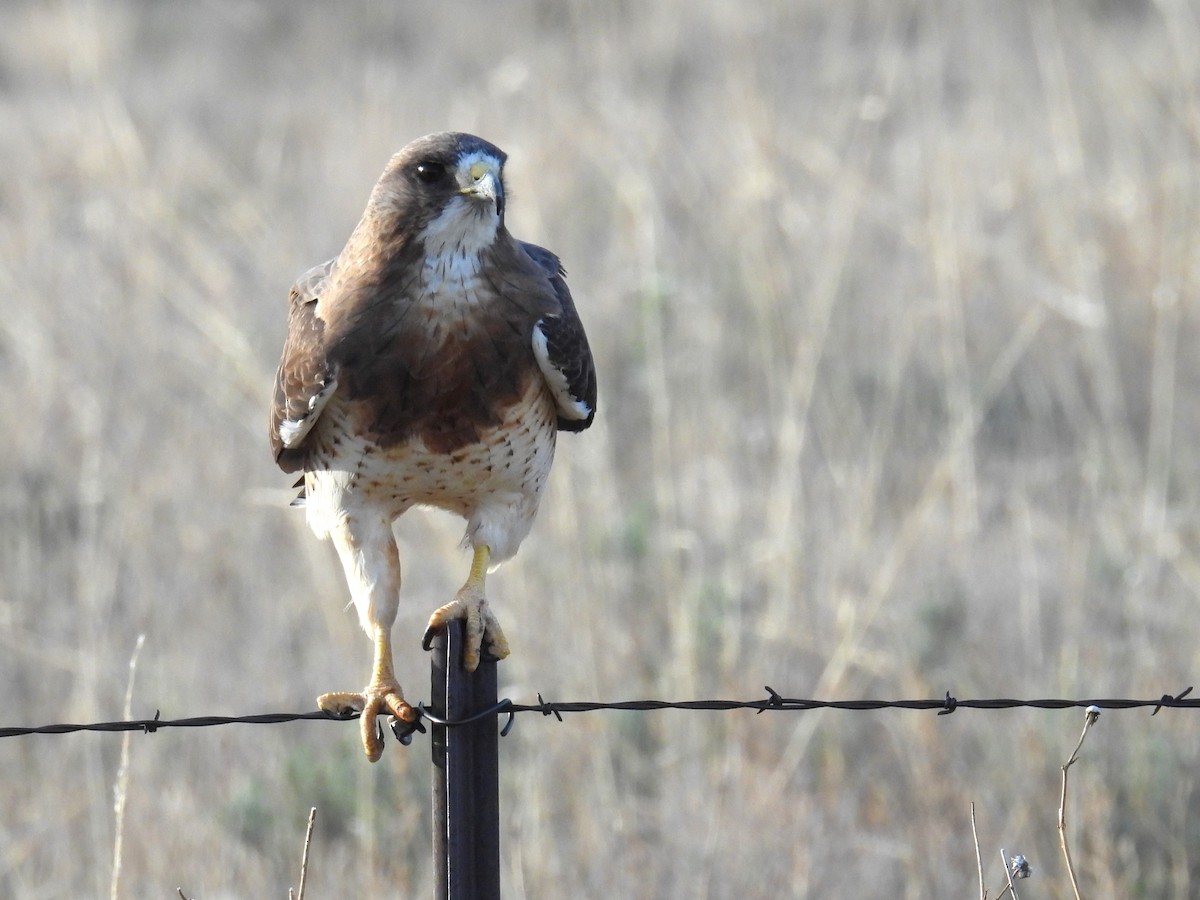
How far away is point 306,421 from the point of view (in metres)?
3.14

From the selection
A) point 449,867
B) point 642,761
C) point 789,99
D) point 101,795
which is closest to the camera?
point 449,867

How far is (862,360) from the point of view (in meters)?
7.27

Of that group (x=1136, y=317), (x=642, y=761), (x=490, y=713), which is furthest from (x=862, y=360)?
A: (x=490, y=713)

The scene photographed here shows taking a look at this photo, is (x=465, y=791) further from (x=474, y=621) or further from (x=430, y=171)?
(x=430, y=171)

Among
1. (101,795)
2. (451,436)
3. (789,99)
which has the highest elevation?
(789,99)

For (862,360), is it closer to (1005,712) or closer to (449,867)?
(1005,712)

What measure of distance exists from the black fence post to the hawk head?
1.06 metres

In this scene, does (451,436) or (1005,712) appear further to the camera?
(1005,712)

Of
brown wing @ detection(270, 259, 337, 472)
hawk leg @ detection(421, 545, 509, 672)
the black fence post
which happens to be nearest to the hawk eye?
brown wing @ detection(270, 259, 337, 472)

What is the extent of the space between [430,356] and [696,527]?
287 centimetres

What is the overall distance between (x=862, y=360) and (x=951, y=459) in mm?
2674

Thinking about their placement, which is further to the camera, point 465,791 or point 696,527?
point 696,527

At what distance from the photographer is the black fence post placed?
226 centimetres

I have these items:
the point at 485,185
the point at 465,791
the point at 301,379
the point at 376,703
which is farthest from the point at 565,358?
the point at 465,791
